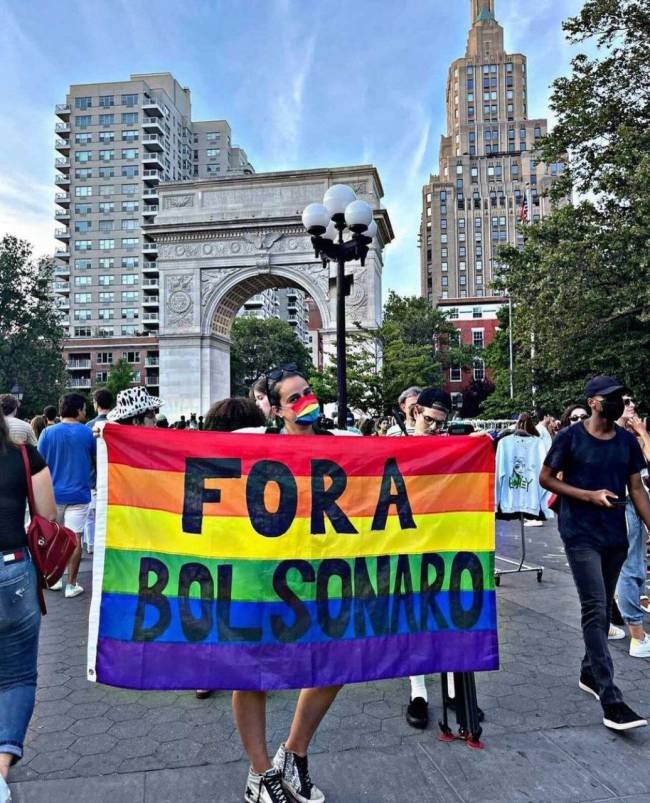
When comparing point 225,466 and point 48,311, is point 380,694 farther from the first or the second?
point 48,311

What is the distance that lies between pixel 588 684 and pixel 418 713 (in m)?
1.23

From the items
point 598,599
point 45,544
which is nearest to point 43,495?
point 45,544

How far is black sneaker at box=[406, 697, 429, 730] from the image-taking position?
3.64 m

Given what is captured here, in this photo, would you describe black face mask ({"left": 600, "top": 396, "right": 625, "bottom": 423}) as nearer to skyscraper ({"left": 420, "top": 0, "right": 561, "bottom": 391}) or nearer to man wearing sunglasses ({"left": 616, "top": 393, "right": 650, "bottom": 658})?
man wearing sunglasses ({"left": 616, "top": 393, "right": 650, "bottom": 658})

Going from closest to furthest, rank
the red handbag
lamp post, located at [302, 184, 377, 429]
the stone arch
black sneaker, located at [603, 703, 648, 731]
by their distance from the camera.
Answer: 1. the red handbag
2. black sneaker, located at [603, 703, 648, 731]
3. lamp post, located at [302, 184, 377, 429]
4. the stone arch

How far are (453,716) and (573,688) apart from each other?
3.20ft

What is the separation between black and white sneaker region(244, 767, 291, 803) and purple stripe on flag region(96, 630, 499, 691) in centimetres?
43

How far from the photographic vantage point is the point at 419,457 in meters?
3.19

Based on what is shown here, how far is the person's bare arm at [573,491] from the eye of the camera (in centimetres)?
367

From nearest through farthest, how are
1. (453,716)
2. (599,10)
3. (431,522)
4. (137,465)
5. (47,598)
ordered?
(137,465) → (431,522) → (453,716) → (47,598) → (599,10)

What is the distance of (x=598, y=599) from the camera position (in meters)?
3.76

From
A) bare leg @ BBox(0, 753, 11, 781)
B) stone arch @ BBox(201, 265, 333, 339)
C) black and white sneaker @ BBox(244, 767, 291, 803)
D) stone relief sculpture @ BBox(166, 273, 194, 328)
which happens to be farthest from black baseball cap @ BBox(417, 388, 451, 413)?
stone relief sculpture @ BBox(166, 273, 194, 328)

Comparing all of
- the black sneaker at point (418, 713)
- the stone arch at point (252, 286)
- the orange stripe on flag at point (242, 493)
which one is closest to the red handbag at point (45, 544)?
the orange stripe on flag at point (242, 493)

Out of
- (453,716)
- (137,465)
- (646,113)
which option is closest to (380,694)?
(453,716)
